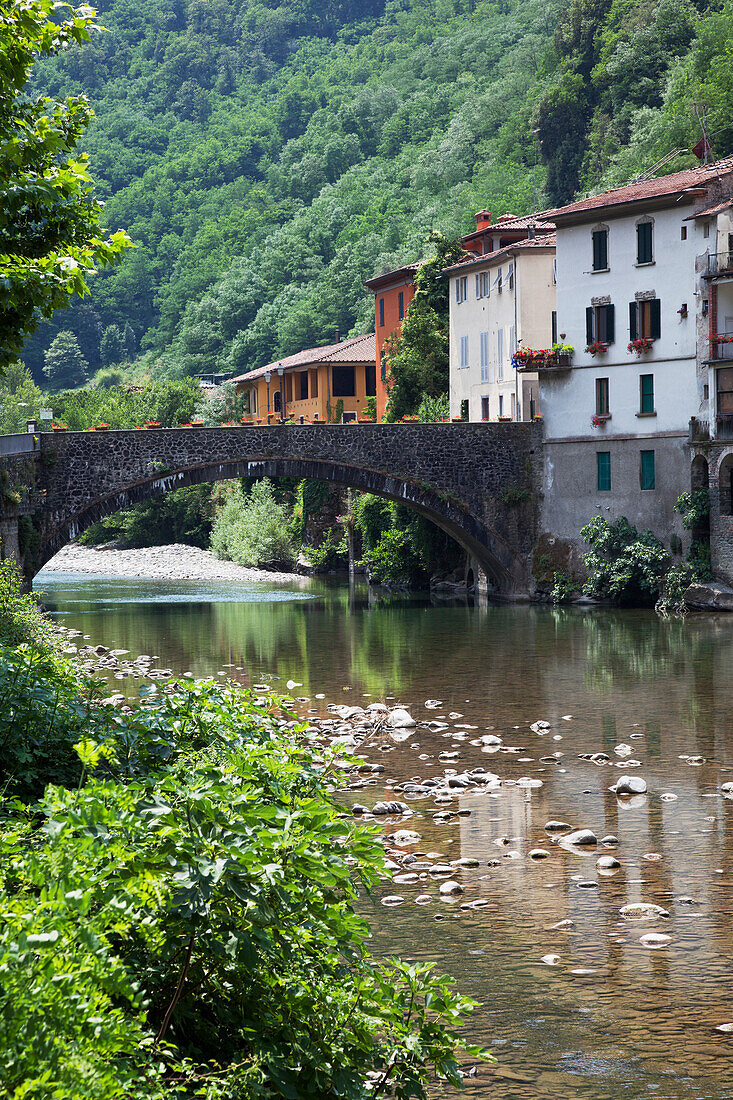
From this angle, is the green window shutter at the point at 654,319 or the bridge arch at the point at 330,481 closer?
the bridge arch at the point at 330,481

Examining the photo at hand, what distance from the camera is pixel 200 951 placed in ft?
15.0

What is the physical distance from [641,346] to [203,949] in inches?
1400

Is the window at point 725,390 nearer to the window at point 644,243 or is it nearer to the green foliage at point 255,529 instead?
the window at point 644,243

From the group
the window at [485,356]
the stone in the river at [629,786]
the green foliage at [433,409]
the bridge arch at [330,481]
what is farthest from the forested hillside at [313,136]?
the stone in the river at [629,786]

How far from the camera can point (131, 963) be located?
14.5 ft

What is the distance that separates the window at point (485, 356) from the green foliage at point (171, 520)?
28.5 meters

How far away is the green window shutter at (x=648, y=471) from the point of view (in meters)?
38.0

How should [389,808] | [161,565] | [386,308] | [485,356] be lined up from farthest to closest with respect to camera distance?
[161,565] < [386,308] < [485,356] < [389,808]

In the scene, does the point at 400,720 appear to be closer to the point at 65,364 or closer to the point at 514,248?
the point at 514,248

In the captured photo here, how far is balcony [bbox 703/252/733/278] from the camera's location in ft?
115

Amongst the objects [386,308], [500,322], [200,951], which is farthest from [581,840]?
[386,308]

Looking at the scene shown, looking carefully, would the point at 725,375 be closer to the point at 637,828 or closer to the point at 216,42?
the point at 637,828

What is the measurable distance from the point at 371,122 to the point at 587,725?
10206 centimetres

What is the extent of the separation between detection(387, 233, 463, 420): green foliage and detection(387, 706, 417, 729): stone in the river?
107 ft
